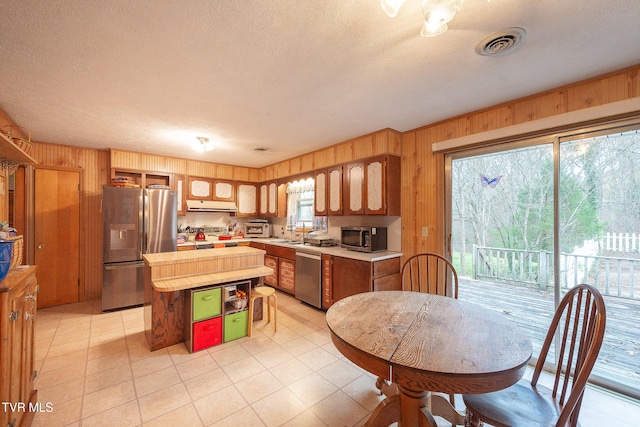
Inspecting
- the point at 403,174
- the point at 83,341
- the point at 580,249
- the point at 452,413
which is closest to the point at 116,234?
the point at 83,341

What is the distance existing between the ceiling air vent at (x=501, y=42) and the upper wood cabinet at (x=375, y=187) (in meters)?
1.54

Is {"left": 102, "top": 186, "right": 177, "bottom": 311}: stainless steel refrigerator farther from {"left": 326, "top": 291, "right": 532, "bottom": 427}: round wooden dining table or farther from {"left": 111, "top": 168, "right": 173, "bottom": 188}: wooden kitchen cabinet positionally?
{"left": 326, "top": 291, "right": 532, "bottom": 427}: round wooden dining table

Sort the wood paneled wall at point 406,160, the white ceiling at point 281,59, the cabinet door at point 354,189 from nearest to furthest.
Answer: the white ceiling at point 281,59
the wood paneled wall at point 406,160
the cabinet door at point 354,189

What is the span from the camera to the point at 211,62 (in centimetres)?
183

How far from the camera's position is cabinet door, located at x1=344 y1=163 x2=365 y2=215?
343 centimetres

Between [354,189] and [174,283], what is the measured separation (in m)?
2.37

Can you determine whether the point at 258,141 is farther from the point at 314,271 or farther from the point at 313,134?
the point at 314,271

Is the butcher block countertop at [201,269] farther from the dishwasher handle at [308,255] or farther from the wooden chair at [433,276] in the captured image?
the wooden chair at [433,276]

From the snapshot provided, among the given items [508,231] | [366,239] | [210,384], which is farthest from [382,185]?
[210,384]

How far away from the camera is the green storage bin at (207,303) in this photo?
2510mm

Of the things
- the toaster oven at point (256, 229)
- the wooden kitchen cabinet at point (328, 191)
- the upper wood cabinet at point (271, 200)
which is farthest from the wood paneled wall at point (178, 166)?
the wooden kitchen cabinet at point (328, 191)

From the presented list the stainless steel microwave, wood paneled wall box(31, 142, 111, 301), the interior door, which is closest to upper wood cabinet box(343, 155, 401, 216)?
the stainless steel microwave

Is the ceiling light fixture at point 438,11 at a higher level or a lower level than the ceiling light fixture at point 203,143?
lower

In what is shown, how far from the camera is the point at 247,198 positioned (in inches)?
218
